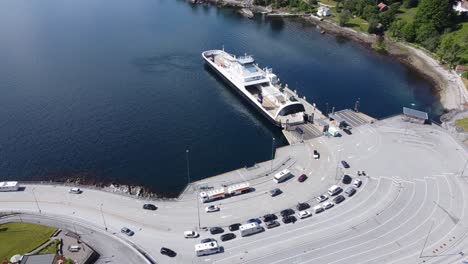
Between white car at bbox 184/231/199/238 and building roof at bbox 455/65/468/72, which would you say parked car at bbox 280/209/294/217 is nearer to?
white car at bbox 184/231/199/238

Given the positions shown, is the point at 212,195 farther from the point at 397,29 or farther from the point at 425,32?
the point at 397,29

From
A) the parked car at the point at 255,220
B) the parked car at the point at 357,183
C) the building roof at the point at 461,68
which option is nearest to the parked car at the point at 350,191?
the parked car at the point at 357,183

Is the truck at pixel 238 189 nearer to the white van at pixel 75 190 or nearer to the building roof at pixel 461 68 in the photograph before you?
the white van at pixel 75 190

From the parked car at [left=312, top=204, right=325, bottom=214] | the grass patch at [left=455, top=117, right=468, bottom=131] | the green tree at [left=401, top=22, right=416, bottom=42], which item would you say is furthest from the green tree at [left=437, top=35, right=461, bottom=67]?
the parked car at [left=312, top=204, right=325, bottom=214]

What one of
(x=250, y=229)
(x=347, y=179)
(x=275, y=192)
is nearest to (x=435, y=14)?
(x=347, y=179)

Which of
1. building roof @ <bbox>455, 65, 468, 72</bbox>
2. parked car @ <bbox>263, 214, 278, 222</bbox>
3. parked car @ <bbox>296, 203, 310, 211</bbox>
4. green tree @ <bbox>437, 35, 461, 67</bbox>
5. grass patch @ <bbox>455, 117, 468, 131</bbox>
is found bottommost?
parked car @ <bbox>263, 214, 278, 222</bbox>

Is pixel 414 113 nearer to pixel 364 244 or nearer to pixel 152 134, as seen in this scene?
pixel 364 244
